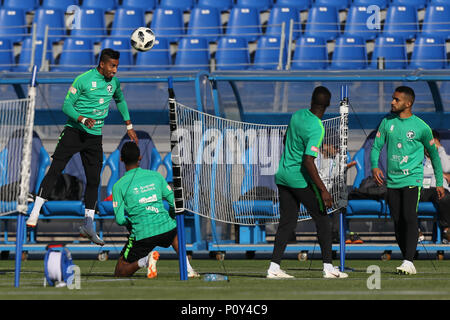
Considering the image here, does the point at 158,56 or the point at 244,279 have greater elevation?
the point at 158,56

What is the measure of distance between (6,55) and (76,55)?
141 cm

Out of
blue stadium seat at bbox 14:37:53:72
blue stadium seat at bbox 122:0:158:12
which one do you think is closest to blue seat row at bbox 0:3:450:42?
blue stadium seat at bbox 14:37:53:72

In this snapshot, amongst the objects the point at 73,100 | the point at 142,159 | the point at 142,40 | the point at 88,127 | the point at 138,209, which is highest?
the point at 142,40

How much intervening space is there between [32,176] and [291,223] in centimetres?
661

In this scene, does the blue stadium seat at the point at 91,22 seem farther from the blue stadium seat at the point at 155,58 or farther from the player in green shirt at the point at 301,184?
the player in green shirt at the point at 301,184

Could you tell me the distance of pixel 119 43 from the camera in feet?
61.8

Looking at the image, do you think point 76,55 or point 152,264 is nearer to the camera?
point 152,264

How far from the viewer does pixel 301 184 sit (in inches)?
345

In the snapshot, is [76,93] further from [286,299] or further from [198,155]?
[286,299]

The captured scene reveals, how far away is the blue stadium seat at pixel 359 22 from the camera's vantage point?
1888 cm

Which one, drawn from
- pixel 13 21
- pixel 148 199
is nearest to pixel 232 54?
pixel 13 21

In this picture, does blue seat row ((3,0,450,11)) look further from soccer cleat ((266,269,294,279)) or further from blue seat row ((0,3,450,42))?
soccer cleat ((266,269,294,279))

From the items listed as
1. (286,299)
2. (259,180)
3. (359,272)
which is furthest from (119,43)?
(286,299)

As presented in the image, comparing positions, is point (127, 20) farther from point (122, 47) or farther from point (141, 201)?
point (141, 201)
